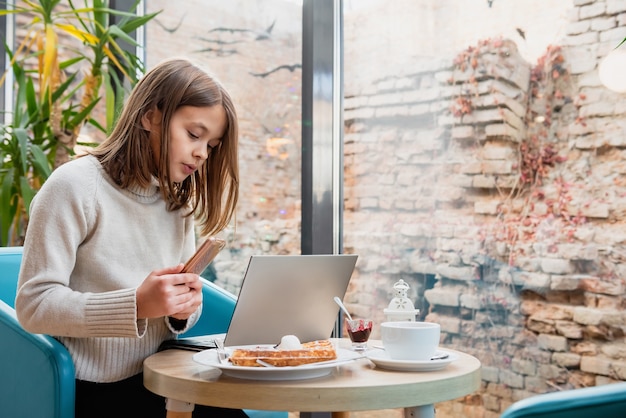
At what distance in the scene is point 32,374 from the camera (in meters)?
1.52

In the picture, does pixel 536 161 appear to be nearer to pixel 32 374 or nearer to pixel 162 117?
pixel 162 117

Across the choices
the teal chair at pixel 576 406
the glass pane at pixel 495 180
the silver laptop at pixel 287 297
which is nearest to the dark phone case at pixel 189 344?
the silver laptop at pixel 287 297

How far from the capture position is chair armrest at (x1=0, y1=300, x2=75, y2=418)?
145 cm

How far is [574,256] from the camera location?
2006 mm

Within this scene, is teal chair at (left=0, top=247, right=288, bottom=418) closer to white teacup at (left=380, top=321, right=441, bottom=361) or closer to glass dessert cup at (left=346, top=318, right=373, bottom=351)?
glass dessert cup at (left=346, top=318, right=373, bottom=351)

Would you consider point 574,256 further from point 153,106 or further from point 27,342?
point 27,342

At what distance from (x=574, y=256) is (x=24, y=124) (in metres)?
2.25

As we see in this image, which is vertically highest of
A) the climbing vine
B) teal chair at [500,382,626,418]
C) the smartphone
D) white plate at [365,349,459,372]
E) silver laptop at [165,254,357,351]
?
the climbing vine

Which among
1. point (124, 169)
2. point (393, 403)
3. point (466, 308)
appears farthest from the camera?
point (466, 308)

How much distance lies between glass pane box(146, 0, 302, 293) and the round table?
4.90 ft

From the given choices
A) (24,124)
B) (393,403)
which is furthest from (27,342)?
(24,124)

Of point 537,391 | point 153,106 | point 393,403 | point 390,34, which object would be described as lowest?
point 537,391

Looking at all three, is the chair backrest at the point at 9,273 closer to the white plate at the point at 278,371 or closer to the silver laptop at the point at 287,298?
the silver laptop at the point at 287,298

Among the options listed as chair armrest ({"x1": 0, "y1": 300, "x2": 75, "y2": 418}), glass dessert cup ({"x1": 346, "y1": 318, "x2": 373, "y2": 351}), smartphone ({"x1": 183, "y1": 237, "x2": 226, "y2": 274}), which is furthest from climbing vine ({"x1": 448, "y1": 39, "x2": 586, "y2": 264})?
chair armrest ({"x1": 0, "y1": 300, "x2": 75, "y2": 418})
